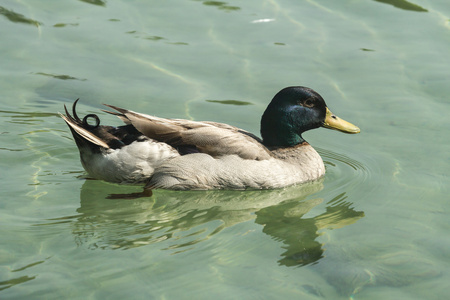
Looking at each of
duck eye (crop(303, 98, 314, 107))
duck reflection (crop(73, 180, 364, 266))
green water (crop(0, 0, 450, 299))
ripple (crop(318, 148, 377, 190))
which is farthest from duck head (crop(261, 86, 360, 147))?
duck reflection (crop(73, 180, 364, 266))

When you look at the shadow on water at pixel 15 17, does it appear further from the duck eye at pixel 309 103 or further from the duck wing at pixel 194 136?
the duck eye at pixel 309 103

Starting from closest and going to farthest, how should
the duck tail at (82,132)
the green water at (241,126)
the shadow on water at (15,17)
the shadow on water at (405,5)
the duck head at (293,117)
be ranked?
1. the green water at (241,126)
2. the duck tail at (82,132)
3. the duck head at (293,117)
4. the shadow on water at (15,17)
5. the shadow on water at (405,5)

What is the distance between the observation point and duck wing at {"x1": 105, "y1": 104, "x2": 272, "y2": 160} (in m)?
7.30

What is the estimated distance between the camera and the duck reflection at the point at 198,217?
235 inches

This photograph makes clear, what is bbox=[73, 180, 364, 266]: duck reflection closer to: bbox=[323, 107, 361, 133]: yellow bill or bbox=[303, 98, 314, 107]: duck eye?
bbox=[323, 107, 361, 133]: yellow bill

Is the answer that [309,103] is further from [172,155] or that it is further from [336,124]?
[172,155]

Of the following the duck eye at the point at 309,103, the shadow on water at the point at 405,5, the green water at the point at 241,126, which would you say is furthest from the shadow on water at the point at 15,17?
the shadow on water at the point at 405,5

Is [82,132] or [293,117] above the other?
[293,117]

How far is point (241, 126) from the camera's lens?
8.70 m

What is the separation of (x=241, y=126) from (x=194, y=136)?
1.45 metres

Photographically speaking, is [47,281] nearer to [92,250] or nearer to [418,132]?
[92,250]

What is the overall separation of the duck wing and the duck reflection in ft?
1.34

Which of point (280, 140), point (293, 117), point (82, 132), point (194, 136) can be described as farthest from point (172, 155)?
point (293, 117)

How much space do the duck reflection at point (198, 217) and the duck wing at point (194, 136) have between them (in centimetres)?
41
